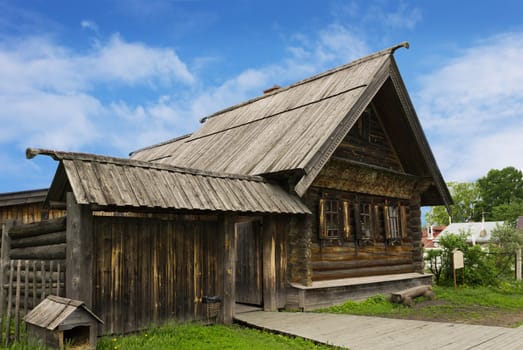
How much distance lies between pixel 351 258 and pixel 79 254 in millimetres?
8173

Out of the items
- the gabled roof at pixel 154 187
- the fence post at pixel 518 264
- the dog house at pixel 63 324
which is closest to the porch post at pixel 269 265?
the gabled roof at pixel 154 187

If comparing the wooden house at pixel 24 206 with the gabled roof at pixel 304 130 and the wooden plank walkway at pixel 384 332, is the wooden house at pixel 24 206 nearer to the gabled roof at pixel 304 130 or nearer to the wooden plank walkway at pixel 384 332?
the gabled roof at pixel 304 130

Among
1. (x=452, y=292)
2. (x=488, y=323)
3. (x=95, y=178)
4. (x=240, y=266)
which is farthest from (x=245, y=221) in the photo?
(x=452, y=292)

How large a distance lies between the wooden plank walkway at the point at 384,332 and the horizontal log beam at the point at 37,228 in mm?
A: 4033

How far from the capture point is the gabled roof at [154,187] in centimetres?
812

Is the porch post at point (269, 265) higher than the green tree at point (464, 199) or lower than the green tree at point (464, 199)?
lower

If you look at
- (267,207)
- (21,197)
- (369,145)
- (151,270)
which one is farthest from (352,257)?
(21,197)

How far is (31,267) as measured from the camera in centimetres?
862

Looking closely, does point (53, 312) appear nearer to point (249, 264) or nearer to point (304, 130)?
point (249, 264)

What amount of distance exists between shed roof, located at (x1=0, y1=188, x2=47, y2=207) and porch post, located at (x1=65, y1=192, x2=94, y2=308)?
753 cm

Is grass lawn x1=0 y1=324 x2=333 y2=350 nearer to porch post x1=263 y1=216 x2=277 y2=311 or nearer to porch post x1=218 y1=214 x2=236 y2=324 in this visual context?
porch post x1=218 y1=214 x2=236 y2=324

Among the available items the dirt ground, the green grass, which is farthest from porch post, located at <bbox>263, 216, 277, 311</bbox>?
the dirt ground

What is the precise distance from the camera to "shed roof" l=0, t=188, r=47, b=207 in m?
14.9

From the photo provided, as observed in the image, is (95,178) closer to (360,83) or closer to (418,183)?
(360,83)
